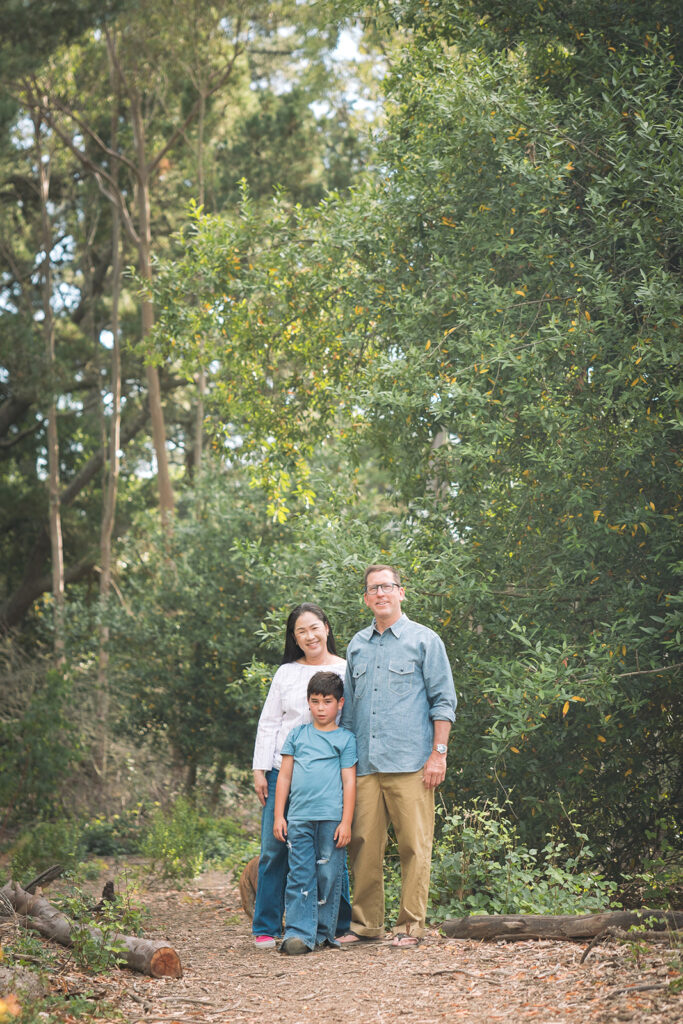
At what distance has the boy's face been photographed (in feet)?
16.6

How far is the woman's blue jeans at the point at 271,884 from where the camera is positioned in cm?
518

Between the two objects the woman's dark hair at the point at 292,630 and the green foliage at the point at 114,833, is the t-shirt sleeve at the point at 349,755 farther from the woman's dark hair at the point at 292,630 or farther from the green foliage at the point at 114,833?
the green foliage at the point at 114,833

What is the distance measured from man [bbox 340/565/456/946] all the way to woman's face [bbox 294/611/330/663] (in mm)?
197

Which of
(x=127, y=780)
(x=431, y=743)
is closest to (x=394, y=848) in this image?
(x=431, y=743)

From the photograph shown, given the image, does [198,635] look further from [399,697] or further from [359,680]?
[399,697]

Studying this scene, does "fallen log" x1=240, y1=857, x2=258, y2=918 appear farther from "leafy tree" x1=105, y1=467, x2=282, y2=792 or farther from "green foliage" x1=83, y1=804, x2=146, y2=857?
"green foliage" x1=83, y1=804, x2=146, y2=857

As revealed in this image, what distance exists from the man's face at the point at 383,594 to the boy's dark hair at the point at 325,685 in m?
0.40

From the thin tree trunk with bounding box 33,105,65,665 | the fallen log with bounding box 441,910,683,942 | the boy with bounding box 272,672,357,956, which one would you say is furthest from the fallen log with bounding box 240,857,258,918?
the thin tree trunk with bounding box 33,105,65,665

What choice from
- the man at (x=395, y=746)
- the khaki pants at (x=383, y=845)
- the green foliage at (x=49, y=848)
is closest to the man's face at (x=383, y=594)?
the man at (x=395, y=746)

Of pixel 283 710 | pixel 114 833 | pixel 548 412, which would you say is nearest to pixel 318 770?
pixel 283 710

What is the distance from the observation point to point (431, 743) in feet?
16.4

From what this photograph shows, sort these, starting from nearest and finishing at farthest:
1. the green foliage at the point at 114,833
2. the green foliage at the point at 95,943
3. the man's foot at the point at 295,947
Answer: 1. the green foliage at the point at 95,943
2. the man's foot at the point at 295,947
3. the green foliage at the point at 114,833

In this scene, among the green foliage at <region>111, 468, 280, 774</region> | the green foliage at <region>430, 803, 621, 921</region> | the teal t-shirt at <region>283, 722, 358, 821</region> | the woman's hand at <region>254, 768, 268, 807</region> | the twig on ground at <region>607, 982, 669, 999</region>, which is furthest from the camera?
the green foliage at <region>111, 468, 280, 774</region>

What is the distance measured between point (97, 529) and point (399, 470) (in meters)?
12.6
